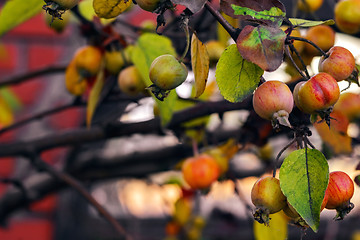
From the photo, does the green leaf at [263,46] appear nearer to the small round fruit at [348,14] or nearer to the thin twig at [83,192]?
the small round fruit at [348,14]

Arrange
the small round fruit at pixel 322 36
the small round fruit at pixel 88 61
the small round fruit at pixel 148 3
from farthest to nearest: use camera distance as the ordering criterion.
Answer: the small round fruit at pixel 88 61
the small round fruit at pixel 322 36
the small round fruit at pixel 148 3

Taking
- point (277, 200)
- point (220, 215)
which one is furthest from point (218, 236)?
point (277, 200)

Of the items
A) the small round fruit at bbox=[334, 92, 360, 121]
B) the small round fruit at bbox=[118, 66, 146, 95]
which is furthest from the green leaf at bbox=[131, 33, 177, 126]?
the small round fruit at bbox=[334, 92, 360, 121]

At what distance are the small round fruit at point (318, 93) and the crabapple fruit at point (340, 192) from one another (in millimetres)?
50

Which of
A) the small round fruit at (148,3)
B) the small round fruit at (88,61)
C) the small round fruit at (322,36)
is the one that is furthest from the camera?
the small round fruit at (88,61)

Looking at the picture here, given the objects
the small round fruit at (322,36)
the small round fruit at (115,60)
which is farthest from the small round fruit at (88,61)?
the small round fruit at (322,36)

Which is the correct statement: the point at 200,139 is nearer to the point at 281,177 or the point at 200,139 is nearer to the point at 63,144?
the point at 63,144

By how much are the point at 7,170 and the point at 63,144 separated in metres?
0.78

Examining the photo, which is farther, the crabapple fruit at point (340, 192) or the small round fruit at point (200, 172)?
the small round fruit at point (200, 172)

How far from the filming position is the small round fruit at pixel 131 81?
508mm

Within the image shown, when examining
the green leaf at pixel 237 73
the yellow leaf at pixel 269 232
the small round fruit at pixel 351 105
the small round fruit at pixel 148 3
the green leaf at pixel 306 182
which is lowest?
the yellow leaf at pixel 269 232

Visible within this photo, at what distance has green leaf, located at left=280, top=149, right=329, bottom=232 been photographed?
258 mm

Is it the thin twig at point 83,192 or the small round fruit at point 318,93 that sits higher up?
the small round fruit at point 318,93

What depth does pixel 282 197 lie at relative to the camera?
0.30 metres
